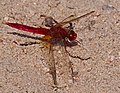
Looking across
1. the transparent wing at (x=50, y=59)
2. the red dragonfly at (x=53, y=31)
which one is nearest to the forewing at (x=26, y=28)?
the red dragonfly at (x=53, y=31)

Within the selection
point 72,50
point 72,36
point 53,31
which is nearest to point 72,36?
point 72,36

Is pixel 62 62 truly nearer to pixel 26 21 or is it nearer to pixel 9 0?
pixel 26 21

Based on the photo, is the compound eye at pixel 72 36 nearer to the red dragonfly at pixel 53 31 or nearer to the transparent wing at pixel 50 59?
the red dragonfly at pixel 53 31

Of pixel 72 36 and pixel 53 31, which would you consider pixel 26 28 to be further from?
pixel 72 36

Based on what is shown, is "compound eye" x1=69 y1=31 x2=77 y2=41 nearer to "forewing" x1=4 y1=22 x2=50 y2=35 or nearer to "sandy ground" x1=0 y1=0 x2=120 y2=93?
"sandy ground" x1=0 y1=0 x2=120 y2=93

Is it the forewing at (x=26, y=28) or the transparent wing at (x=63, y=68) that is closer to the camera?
the transparent wing at (x=63, y=68)

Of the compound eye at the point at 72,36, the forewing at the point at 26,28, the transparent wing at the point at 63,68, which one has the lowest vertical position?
the transparent wing at the point at 63,68

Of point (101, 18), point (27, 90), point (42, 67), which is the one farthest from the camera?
point (101, 18)

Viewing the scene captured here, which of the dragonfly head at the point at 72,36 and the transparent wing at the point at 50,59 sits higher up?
the dragonfly head at the point at 72,36

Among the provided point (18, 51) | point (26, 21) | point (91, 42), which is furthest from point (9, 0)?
point (91, 42)
